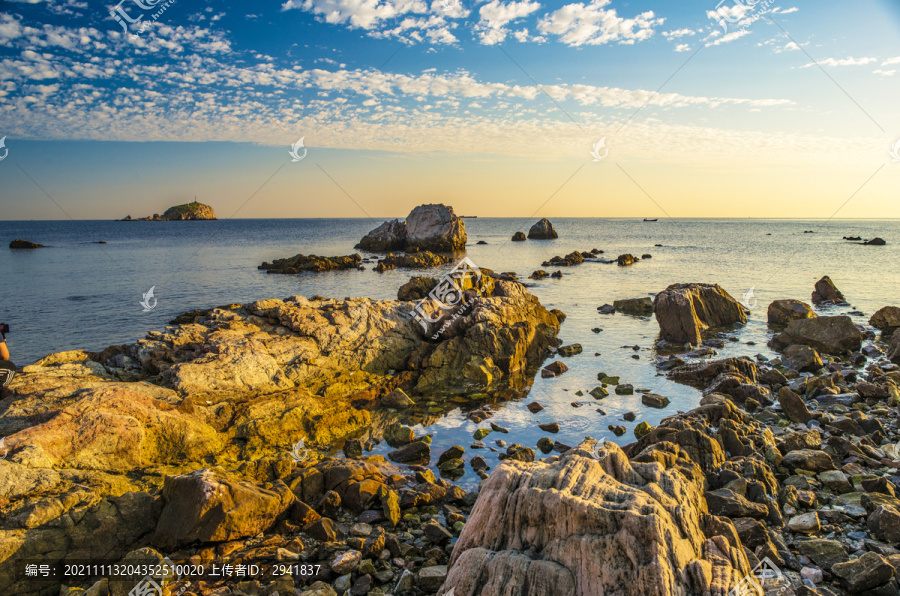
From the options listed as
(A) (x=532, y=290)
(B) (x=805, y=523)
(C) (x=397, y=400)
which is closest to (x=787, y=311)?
(A) (x=532, y=290)

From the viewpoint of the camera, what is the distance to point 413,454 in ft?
34.4

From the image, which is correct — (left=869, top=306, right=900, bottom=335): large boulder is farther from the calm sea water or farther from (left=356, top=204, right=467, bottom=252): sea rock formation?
(left=356, top=204, right=467, bottom=252): sea rock formation

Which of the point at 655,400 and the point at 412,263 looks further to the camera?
the point at 412,263

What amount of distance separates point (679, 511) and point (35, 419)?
11565 mm

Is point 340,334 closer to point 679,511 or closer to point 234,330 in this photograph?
point 234,330

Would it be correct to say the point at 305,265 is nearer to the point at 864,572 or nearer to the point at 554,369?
the point at 554,369

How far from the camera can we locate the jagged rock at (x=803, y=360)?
1532 centimetres

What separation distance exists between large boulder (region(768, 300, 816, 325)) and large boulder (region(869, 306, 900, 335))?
2365 millimetres

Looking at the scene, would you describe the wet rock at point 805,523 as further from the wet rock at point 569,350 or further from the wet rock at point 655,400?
the wet rock at point 569,350

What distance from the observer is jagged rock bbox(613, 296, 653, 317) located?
2655cm
